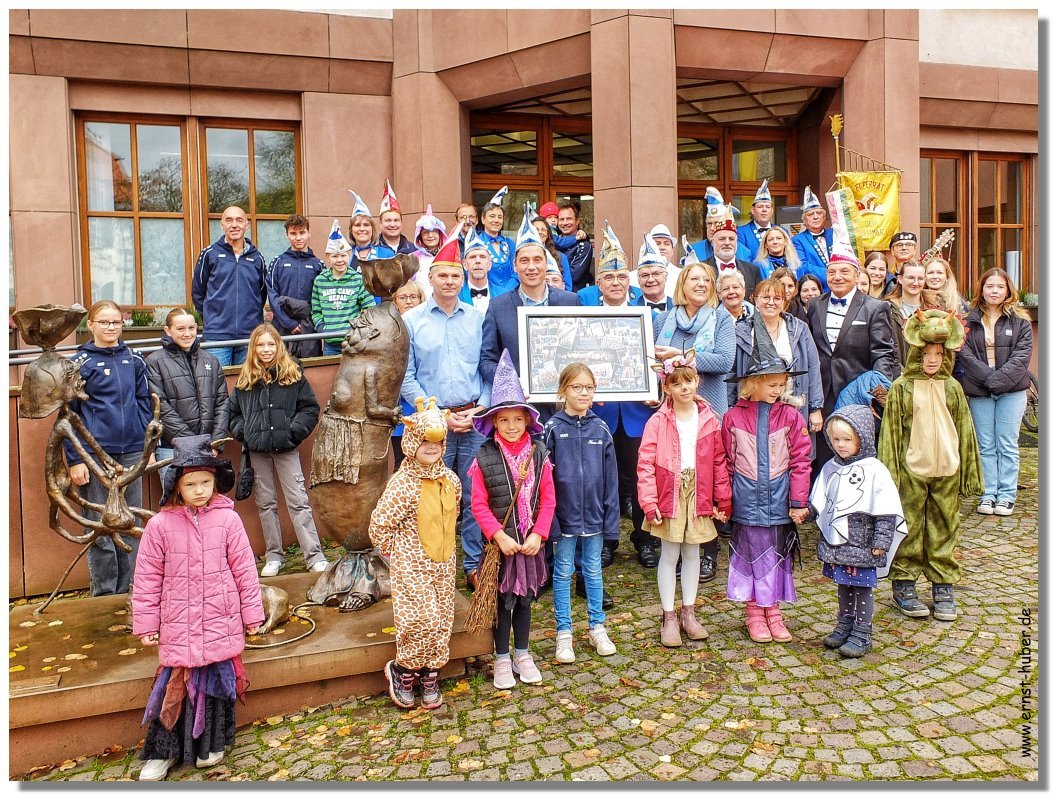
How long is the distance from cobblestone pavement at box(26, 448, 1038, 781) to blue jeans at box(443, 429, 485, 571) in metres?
0.73

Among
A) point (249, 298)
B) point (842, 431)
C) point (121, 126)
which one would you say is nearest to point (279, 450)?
point (249, 298)

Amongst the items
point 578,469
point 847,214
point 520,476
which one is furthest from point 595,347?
point 847,214

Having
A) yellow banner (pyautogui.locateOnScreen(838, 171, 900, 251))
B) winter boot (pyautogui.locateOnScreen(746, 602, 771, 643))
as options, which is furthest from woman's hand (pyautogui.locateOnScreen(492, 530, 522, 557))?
yellow banner (pyautogui.locateOnScreen(838, 171, 900, 251))

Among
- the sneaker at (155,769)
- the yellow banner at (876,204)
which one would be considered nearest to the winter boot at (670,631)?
the sneaker at (155,769)

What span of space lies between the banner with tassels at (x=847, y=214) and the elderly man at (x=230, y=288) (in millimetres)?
5847

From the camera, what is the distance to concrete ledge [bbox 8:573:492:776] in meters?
4.05

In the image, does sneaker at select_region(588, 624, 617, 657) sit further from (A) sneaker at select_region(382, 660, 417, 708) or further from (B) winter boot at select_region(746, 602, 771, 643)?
(A) sneaker at select_region(382, 660, 417, 708)

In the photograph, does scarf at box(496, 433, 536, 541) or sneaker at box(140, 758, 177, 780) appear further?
scarf at box(496, 433, 536, 541)

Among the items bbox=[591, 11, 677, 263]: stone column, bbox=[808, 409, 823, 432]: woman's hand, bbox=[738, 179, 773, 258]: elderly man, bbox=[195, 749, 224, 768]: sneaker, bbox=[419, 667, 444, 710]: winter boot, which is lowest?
bbox=[195, 749, 224, 768]: sneaker

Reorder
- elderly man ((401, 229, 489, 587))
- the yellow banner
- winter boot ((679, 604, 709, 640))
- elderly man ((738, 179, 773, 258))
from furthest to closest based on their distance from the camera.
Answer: the yellow banner
elderly man ((738, 179, 773, 258))
elderly man ((401, 229, 489, 587))
winter boot ((679, 604, 709, 640))

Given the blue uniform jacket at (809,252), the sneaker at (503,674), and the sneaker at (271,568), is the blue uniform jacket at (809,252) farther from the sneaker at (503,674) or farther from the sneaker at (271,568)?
the sneaker at (271,568)

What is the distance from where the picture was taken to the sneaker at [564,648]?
4891 mm

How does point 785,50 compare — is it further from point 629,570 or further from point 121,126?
point 121,126

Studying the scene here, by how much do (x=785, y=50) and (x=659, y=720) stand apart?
8924 millimetres
